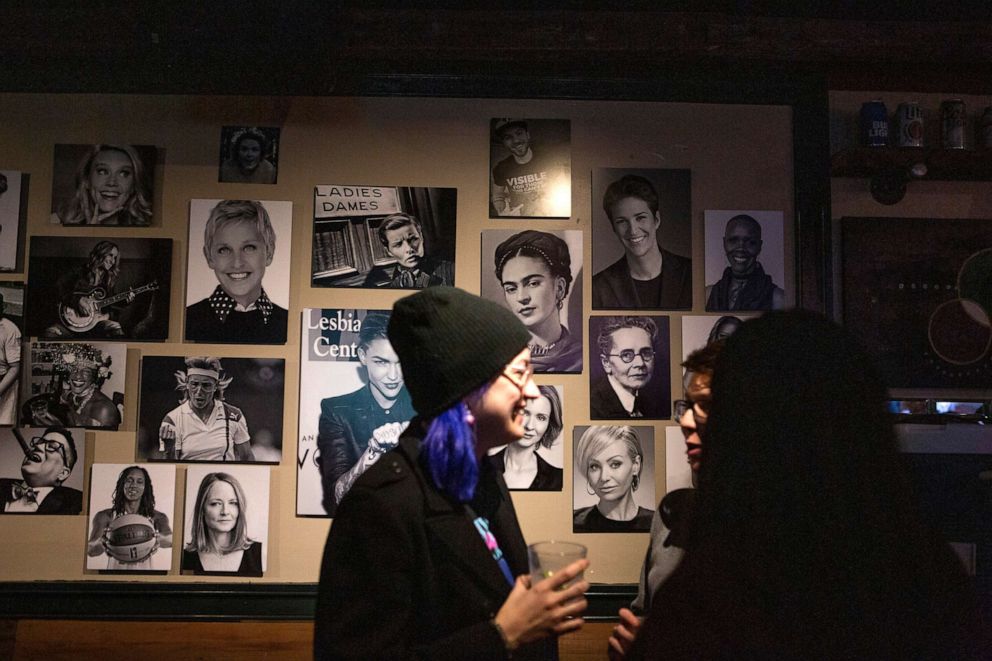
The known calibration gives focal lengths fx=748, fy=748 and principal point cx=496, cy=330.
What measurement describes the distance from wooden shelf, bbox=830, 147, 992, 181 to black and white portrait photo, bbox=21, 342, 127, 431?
2.84 m

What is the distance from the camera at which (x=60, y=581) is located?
2734 millimetres

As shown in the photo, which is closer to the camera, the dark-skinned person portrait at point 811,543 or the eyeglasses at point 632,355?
the dark-skinned person portrait at point 811,543

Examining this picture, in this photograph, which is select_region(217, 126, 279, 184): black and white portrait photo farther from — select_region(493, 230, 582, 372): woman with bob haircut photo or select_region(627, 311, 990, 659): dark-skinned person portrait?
select_region(627, 311, 990, 659): dark-skinned person portrait

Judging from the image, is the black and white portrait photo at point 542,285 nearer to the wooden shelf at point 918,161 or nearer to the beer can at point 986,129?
the wooden shelf at point 918,161

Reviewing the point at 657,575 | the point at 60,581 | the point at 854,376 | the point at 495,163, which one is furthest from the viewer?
the point at 495,163

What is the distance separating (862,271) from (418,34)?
1961 mm

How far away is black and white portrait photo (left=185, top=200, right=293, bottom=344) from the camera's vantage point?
2.82 m

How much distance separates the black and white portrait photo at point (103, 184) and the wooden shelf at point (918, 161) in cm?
266

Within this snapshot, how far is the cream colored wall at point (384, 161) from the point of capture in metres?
2.80

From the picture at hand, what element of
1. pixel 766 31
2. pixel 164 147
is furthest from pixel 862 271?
pixel 164 147

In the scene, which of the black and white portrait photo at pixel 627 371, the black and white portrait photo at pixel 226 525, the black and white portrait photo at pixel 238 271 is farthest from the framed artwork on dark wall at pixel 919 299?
the black and white portrait photo at pixel 226 525

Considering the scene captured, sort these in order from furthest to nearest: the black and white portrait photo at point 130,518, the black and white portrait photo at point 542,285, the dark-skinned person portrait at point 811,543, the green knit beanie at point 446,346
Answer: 1. the black and white portrait photo at point 542,285
2. the black and white portrait photo at point 130,518
3. the green knit beanie at point 446,346
4. the dark-skinned person portrait at point 811,543

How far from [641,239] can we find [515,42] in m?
0.90

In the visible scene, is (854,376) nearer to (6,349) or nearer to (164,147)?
(164,147)
